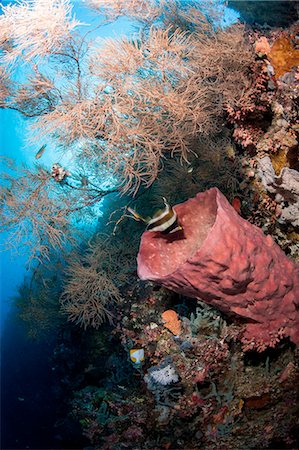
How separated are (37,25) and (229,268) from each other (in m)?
3.94

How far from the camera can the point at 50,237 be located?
4371 mm

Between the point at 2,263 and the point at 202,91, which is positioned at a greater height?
the point at 202,91

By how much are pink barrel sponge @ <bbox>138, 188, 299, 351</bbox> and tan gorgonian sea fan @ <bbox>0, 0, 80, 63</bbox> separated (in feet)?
9.49

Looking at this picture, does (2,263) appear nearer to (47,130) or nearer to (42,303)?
(42,303)

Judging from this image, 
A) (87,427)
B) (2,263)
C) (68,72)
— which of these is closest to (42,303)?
(87,427)

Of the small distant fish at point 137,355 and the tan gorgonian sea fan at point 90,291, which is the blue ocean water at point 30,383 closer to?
the tan gorgonian sea fan at point 90,291

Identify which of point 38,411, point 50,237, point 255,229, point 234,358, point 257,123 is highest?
point 257,123

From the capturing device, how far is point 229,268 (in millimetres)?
2627

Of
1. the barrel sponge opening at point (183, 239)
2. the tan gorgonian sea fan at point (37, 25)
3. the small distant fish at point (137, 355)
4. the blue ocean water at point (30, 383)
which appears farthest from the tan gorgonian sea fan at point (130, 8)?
the small distant fish at point (137, 355)

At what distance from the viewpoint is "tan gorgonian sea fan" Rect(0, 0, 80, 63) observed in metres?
3.82

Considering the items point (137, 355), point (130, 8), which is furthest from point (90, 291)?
point (130, 8)

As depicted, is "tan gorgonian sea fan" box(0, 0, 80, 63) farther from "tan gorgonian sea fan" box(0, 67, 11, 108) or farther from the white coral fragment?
the white coral fragment

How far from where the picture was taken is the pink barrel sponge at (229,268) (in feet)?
8.57

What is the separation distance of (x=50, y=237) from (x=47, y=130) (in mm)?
1570
